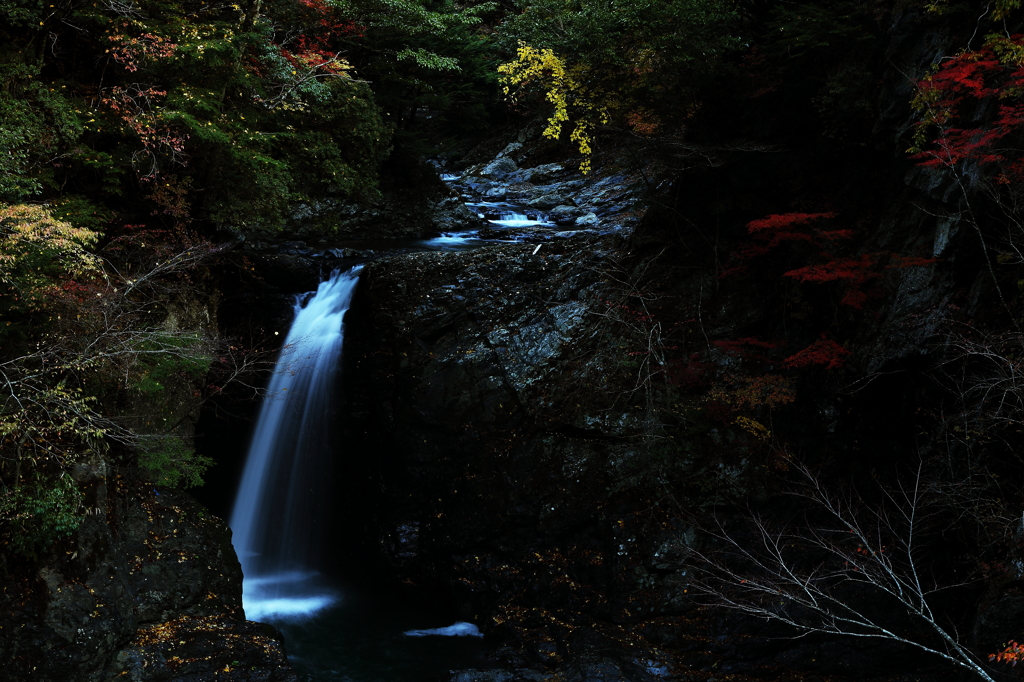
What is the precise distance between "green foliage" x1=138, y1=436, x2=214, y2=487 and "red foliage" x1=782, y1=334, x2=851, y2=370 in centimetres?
818

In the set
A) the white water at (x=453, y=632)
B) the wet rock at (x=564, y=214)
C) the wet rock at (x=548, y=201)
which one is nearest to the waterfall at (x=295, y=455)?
the white water at (x=453, y=632)

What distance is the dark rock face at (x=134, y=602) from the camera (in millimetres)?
6508

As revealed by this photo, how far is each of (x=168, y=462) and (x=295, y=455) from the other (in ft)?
11.0

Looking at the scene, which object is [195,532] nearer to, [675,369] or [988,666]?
[675,369]

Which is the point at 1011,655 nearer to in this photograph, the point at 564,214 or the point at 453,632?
the point at 453,632

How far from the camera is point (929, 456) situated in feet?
24.9

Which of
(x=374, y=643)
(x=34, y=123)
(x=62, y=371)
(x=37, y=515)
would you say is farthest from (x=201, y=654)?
(x=34, y=123)

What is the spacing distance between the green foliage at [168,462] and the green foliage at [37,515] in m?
1.42

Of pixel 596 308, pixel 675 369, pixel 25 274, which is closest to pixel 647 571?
pixel 675 369

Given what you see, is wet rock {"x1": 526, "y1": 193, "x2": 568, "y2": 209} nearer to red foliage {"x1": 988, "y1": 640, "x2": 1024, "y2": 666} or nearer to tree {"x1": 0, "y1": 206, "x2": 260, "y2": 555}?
tree {"x1": 0, "y1": 206, "x2": 260, "y2": 555}

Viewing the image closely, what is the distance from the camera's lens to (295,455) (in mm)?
11766

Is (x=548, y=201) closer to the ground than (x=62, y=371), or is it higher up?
higher up

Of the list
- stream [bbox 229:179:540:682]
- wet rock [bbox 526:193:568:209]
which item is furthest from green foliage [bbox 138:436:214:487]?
wet rock [bbox 526:193:568:209]

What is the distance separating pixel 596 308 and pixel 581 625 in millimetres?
5112
